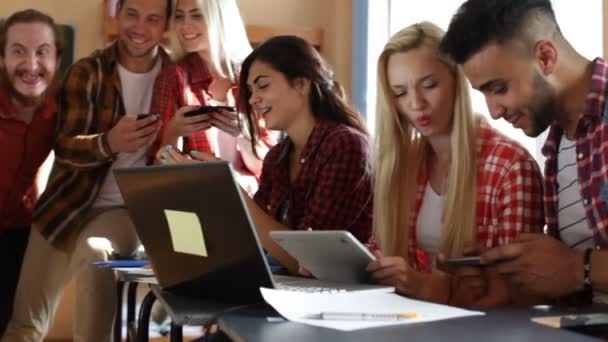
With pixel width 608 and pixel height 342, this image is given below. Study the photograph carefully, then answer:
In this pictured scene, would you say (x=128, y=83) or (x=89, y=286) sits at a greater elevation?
(x=128, y=83)

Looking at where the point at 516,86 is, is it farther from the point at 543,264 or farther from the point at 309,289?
the point at 309,289

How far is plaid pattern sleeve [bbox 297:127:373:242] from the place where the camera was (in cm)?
205

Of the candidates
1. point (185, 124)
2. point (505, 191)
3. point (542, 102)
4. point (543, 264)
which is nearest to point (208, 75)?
point (185, 124)

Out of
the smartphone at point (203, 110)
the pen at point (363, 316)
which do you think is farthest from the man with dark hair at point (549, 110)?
the smartphone at point (203, 110)

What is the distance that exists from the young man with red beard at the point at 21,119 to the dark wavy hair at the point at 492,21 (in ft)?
5.25

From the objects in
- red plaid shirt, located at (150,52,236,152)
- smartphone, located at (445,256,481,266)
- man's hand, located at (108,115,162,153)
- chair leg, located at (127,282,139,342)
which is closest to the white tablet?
smartphone, located at (445,256,481,266)

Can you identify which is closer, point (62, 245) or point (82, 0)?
point (62, 245)

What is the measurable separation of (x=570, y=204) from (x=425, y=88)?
1.38ft

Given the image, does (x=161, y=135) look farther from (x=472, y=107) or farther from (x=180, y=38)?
(x=472, y=107)

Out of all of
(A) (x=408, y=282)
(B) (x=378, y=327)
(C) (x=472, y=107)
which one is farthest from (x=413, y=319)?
(C) (x=472, y=107)

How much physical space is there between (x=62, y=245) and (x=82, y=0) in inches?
72.9

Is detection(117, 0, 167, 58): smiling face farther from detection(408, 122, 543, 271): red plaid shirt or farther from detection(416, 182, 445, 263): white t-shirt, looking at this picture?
detection(408, 122, 543, 271): red plaid shirt

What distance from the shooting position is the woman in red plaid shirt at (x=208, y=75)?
8.10 ft

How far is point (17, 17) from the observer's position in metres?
2.67
